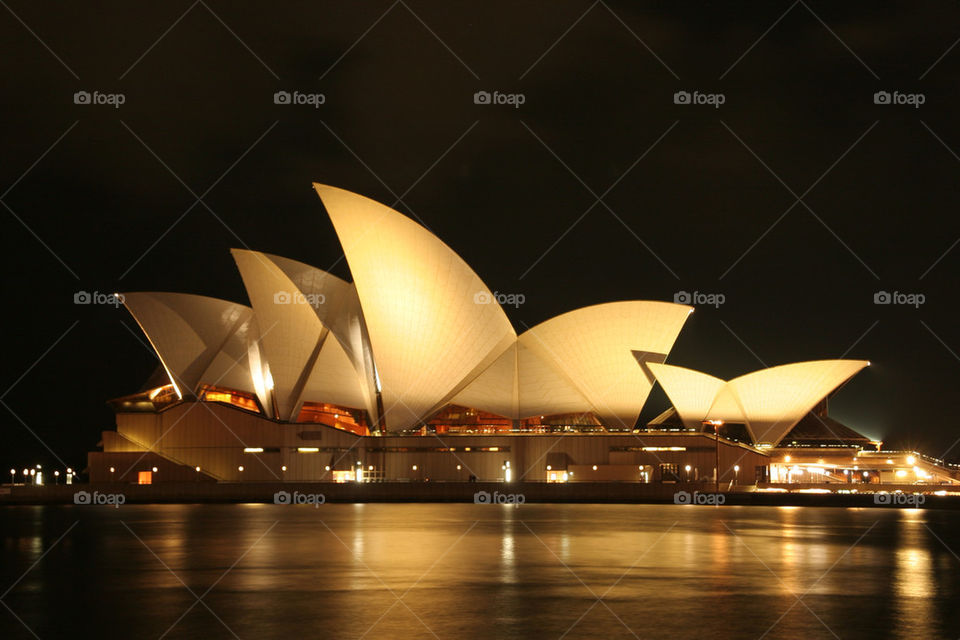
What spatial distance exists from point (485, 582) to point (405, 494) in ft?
110

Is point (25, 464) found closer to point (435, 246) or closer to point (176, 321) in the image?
point (176, 321)

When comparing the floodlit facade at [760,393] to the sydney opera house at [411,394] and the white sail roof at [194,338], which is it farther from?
the white sail roof at [194,338]

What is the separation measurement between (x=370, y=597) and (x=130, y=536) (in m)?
11.8

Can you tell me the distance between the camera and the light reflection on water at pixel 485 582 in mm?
9305

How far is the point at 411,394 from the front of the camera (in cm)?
5053

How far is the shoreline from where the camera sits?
41.8 m

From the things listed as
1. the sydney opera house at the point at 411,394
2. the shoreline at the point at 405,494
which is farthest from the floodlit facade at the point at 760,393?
the shoreline at the point at 405,494

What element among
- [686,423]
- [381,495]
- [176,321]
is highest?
[176,321]

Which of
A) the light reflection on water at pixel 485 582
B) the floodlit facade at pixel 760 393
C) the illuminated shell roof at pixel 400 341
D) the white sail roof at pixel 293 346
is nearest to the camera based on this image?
the light reflection on water at pixel 485 582

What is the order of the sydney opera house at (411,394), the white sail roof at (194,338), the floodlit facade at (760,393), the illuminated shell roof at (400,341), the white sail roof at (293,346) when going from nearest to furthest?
the illuminated shell roof at (400,341), the white sail roof at (293,346), the sydney opera house at (411,394), the white sail roof at (194,338), the floodlit facade at (760,393)

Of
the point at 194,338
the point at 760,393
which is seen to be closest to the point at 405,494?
the point at 194,338

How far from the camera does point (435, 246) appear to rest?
44.7 m

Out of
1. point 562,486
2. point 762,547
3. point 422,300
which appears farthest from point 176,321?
point 762,547

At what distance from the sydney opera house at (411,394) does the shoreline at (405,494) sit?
14.3ft
